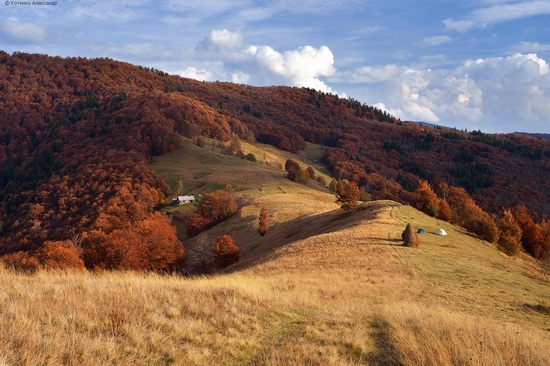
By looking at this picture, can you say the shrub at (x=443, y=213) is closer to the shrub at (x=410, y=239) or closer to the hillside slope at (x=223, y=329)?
the shrub at (x=410, y=239)

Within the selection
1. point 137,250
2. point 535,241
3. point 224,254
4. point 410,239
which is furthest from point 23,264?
point 535,241

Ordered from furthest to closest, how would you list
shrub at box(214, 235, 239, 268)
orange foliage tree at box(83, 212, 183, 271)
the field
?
shrub at box(214, 235, 239, 268) → orange foliage tree at box(83, 212, 183, 271) → the field

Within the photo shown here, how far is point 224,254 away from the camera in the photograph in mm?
55656

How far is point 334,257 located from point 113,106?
19163 centimetres

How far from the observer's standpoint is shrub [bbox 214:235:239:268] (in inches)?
2185

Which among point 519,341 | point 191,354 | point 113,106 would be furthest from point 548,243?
point 113,106

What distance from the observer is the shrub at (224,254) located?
55500mm

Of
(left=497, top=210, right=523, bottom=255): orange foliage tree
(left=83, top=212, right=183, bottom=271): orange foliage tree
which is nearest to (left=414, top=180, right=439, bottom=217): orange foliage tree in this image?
(left=497, top=210, right=523, bottom=255): orange foliage tree

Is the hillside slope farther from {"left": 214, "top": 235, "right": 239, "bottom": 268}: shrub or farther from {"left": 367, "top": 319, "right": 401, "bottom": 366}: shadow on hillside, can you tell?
{"left": 214, "top": 235, "right": 239, "bottom": 268}: shrub

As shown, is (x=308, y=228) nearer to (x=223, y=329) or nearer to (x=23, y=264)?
(x=23, y=264)

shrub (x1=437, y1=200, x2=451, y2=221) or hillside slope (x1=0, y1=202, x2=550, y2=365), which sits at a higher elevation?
hillside slope (x1=0, y1=202, x2=550, y2=365)

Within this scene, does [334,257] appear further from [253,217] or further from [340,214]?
[253,217]

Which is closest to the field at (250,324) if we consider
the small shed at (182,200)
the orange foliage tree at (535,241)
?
the orange foliage tree at (535,241)

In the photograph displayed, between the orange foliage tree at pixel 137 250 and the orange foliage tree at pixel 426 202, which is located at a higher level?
the orange foliage tree at pixel 426 202
